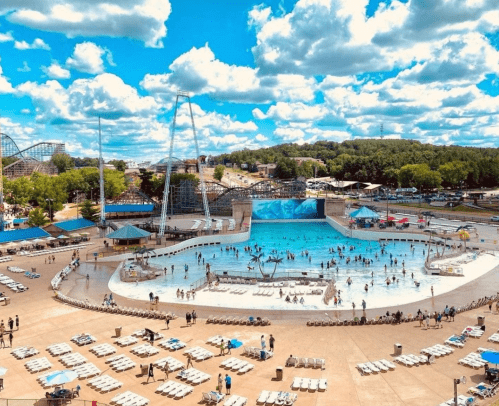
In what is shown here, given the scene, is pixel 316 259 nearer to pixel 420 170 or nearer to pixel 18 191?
pixel 18 191

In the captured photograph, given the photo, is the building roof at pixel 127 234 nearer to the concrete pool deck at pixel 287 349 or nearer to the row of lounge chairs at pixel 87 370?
the concrete pool deck at pixel 287 349

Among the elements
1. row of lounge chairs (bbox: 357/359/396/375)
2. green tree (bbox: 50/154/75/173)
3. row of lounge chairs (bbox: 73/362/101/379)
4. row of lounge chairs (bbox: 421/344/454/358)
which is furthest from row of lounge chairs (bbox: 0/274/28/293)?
green tree (bbox: 50/154/75/173)

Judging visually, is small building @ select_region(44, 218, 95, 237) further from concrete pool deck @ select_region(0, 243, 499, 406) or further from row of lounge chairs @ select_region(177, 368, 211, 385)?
row of lounge chairs @ select_region(177, 368, 211, 385)

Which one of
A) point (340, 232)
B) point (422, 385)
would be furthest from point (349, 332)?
point (340, 232)

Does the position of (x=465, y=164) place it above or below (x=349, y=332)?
above

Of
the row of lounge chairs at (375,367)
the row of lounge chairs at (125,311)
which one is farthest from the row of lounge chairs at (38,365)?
the row of lounge chairs at (375,367)

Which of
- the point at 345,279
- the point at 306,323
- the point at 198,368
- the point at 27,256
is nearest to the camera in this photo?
the point at 198,368

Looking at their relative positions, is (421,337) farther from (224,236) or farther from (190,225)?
(190,225)
